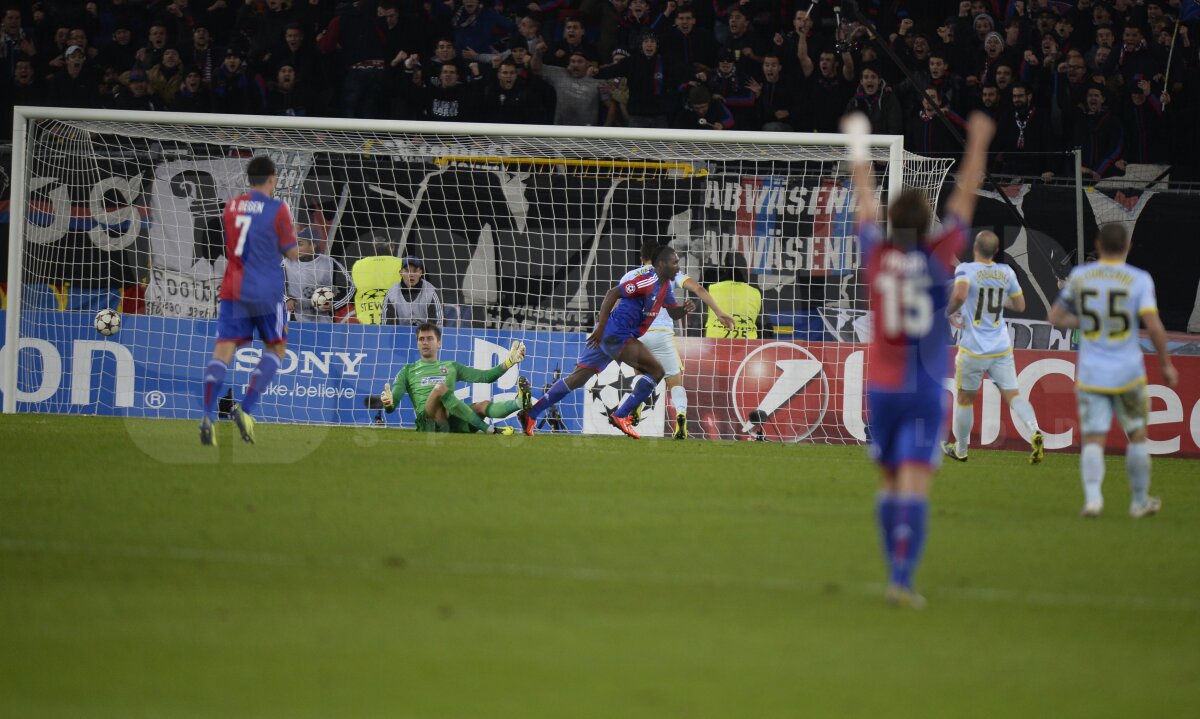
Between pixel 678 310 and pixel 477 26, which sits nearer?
pixel 678 310

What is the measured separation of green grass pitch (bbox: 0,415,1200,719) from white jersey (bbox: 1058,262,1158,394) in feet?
3.05

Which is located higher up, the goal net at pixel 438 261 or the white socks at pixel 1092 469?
the goal net at pixel 438 261

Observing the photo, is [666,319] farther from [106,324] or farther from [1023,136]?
[106,324]

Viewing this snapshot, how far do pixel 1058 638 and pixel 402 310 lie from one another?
1230cm

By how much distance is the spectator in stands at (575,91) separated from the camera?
18891 mm

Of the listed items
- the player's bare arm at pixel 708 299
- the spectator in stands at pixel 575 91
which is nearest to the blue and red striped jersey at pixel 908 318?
the player's bare arm at pixel 708 299

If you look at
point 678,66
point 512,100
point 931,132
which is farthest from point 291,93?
point 931,132

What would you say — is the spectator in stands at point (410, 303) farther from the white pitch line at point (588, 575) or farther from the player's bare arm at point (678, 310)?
the white pitch line at point (588, 575)

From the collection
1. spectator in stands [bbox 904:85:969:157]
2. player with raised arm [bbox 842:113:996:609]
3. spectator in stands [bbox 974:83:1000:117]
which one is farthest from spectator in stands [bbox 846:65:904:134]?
player with raised arm [bbox 842:113:996:609]

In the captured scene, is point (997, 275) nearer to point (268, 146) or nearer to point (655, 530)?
point (655, 530)

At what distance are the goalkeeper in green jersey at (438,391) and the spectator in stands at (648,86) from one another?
14.9 ft

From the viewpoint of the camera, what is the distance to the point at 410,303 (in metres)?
17.1

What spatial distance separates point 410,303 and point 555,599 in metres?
11.3

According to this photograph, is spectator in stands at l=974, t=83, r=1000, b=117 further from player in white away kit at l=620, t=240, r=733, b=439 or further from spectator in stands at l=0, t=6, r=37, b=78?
spectator in stands at l=0, t=6, r=37, b=78
